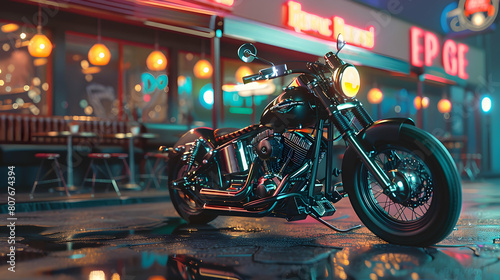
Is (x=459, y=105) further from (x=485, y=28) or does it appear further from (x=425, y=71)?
(x=425, y=71)

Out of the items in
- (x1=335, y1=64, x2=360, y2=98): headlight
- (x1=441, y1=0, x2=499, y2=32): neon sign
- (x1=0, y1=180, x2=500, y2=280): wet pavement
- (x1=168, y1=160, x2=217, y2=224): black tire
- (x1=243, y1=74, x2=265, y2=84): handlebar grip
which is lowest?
(x1=0, y1=180, x2=500, y2=280): wet pavement

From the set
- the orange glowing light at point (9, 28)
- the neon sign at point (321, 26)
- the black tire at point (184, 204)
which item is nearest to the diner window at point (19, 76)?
the orange glowing light at point (9, 28)

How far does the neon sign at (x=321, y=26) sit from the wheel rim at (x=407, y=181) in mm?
9497

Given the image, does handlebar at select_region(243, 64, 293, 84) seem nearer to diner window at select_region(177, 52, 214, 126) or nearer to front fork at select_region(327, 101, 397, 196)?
front fork at select_region(327, 101, 397, 196)

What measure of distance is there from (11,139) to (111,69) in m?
6.35

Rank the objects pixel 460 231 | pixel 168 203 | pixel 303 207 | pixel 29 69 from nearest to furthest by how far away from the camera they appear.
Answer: pixel 303 207, pixel 460 231, pixel 168 203, pixel 29 69

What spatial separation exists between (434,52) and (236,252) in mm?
15496

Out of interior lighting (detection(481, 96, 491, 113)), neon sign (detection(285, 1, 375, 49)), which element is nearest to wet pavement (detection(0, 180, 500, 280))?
neon sign (detection(285, 1, 375, 49))

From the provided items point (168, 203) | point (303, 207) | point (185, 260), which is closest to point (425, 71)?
point (168, 203)

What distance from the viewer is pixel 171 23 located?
361 inches

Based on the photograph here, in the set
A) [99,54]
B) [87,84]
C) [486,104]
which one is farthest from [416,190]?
[486,104]

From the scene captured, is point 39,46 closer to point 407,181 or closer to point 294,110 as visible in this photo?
point 294,110

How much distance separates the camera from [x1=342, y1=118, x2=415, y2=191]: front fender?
353 centimetres

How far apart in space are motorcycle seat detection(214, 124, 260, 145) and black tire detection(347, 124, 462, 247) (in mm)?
1091
